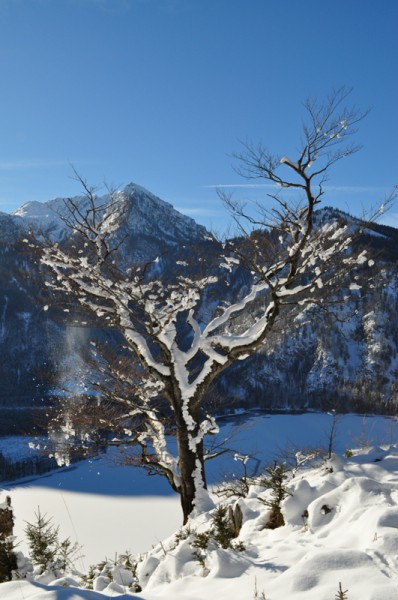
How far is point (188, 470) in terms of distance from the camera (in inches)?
→ 354

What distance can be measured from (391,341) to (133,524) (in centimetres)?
14333

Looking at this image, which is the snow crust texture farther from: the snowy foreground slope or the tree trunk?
the tree trunk

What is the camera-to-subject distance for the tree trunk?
8.94 metres

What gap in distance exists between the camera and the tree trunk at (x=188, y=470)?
29.3ft

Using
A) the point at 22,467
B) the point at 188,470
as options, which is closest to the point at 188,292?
the point at 188,470

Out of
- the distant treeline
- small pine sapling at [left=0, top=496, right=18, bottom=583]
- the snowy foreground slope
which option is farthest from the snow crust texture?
the distant treeline

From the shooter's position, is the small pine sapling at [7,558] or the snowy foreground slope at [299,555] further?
the small pine sapling at [7,558]

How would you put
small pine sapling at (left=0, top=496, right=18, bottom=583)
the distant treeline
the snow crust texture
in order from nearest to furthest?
the snow crust texture < small pine sapling at (left=0, top=496, right=18, bottom=583) < the distant treeline

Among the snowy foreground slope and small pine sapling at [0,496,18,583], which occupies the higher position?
the snowy foreground slope

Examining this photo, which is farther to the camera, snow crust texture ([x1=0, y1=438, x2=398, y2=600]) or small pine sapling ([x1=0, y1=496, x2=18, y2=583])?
small pine sapling ([x1=0, y1=496, x2=18, y2=583])

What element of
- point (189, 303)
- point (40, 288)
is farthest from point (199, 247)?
point (40, 288)

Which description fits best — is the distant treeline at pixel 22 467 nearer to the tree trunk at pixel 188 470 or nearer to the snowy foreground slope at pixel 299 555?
the tree trunk at pixel 188 470

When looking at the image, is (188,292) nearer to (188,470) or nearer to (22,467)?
(188,470)

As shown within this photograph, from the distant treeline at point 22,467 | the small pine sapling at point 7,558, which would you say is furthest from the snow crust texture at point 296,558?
the distant treeline at point 22,467
